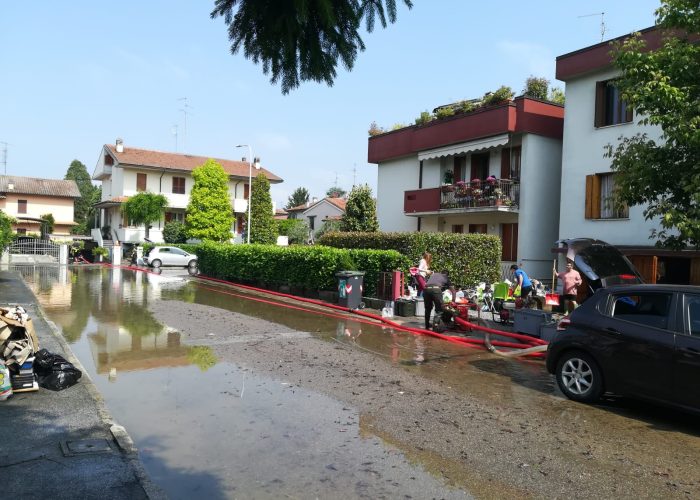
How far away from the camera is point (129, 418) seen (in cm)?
621

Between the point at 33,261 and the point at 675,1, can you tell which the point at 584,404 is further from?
the point at 33,261

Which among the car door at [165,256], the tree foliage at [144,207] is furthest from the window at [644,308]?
the tree foliage at [144,207]

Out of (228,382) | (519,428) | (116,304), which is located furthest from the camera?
(116,304)

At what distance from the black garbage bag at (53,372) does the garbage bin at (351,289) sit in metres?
9.60

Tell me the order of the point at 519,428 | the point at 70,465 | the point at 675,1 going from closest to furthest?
the point at 70,465
the point at 519,428
the point at 675,1

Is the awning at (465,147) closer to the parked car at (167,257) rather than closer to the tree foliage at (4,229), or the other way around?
→ the parked car at (167,257)

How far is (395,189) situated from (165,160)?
100 feet

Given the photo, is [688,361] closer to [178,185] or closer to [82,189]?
[178,185]

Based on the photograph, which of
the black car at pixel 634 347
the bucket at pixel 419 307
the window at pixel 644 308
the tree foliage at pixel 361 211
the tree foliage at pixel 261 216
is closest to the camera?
the black car at pixel 634 347

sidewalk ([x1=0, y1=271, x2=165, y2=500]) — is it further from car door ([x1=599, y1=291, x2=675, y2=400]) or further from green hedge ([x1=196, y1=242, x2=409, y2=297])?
green hedge ([x1=196, y1=242, x2=409, y2=297])

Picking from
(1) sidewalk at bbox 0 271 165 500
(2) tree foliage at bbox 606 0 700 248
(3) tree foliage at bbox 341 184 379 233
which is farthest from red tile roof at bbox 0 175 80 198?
(2) tree foliage at bbox 606 0 700 248

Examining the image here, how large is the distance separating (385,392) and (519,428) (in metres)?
1.92

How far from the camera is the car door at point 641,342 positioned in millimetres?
6184

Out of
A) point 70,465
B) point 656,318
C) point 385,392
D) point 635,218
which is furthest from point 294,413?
point 635,218
